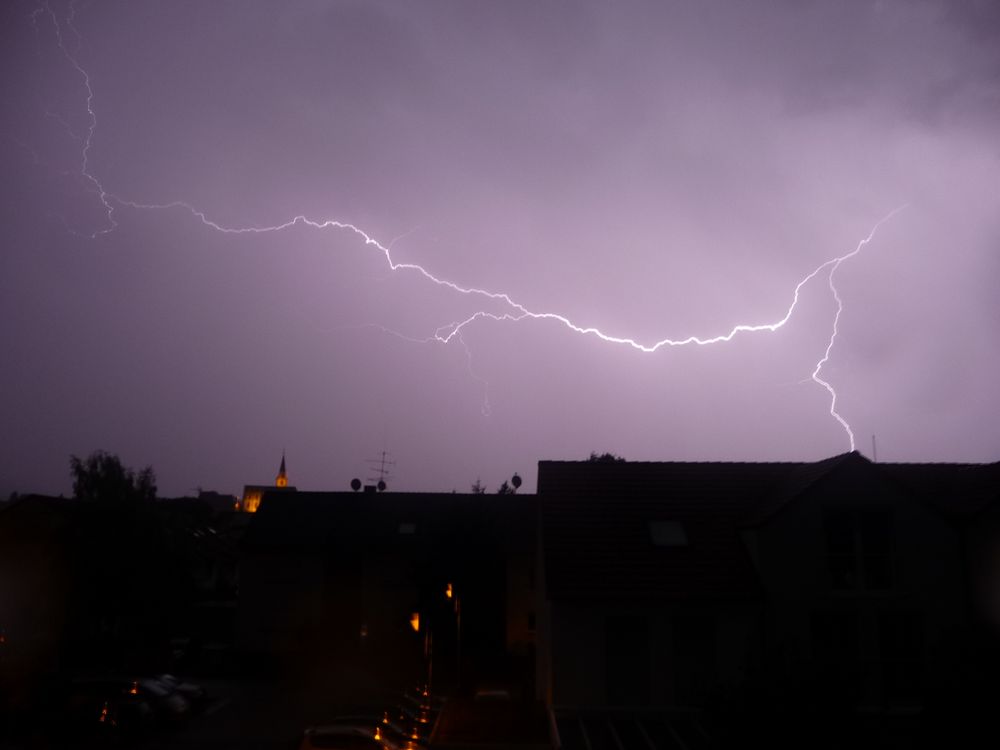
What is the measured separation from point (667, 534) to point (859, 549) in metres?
4.36

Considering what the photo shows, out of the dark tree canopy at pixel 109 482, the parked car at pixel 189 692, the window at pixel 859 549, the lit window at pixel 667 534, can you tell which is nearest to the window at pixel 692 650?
the lit window at pixel 667 534

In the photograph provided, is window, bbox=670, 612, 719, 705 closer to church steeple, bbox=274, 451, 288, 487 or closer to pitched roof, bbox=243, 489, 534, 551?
pitched roof, bbox=243, 489, 534, 551

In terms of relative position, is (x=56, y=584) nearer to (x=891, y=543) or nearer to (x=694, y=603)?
(x=694, y=603)

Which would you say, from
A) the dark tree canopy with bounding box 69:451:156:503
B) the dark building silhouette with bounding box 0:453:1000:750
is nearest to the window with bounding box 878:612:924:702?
the dark building silhouette with bounding box 0:453:1000:750

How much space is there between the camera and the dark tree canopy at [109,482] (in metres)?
36.2

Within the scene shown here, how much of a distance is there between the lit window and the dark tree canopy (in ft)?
85.2

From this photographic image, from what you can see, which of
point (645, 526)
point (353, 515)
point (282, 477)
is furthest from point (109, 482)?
point (282, 477)

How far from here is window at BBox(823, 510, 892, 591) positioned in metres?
18.4

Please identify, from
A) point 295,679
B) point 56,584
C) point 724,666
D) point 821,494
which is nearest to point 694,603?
point 724,666

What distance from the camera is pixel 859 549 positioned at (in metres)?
18.5

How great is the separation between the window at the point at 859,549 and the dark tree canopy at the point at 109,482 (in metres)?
29.8

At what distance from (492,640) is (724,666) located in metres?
17.8

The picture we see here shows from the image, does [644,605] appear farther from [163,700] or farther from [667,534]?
[163,700]

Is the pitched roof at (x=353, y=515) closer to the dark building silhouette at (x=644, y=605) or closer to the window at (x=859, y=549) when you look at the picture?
the dark building silhouette at (x=644, y=605)
